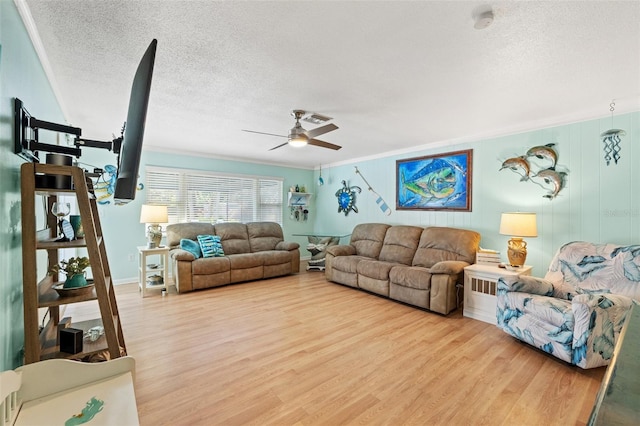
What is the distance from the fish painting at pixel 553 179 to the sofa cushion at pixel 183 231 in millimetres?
5111

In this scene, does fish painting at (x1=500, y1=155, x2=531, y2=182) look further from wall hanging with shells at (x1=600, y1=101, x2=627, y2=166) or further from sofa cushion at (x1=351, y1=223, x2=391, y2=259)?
sofa cushion at (x1=351, y1=223, x2=391, y2=259)

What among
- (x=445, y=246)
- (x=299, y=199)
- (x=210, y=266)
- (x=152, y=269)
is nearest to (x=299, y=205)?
(x=299, y=199)

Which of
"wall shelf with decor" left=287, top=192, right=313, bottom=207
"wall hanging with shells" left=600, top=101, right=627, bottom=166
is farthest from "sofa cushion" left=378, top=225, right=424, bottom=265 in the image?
"wall shelf with decor" left=287, top=192, right=313, bottom=207

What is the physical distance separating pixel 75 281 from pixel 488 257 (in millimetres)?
4046

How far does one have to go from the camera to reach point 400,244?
15.0 feet

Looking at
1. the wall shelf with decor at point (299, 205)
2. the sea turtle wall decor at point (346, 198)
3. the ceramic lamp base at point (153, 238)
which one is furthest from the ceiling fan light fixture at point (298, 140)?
the wall shelf with decor at point (299, 205)

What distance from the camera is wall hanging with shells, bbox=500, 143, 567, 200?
3291mm

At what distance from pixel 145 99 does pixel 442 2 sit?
5.18 ft

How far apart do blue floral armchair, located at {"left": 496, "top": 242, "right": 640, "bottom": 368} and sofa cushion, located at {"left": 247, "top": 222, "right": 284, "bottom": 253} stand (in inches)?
159

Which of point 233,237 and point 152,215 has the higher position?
point 152,215

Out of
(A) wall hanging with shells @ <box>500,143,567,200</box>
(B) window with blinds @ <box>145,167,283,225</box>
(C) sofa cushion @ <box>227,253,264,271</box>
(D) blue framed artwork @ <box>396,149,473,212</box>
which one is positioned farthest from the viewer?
(B) window with blinds @ <box>145,167,283,225</box>

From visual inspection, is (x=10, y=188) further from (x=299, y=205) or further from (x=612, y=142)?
(x=299, y=205)

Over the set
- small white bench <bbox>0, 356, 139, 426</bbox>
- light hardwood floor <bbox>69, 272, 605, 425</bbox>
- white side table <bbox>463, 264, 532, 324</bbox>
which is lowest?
light hardwood floor <bbox>69, 272, 605, 425</bbox>

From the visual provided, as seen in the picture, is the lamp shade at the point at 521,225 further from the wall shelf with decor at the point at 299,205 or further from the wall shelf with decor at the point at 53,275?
the wall shelf with decor at the point at 299,205
